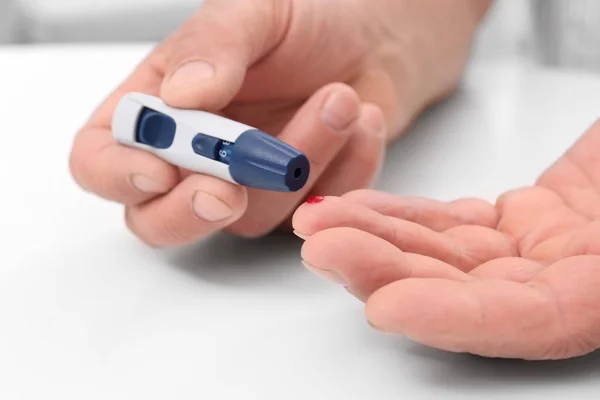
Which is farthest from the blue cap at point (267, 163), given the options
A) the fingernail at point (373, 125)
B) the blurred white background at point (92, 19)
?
the blurred white background at point (92, 19)

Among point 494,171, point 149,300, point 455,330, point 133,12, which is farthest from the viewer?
point 133,12

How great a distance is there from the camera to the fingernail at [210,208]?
1.24 feet

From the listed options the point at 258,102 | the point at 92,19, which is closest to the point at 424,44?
the point at 258,102

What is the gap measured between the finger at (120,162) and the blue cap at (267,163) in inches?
2.3

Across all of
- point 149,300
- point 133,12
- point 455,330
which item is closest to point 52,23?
point 133,12

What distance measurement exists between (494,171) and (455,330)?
0.84 ft

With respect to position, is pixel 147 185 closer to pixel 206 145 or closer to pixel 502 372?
pixel 206 145

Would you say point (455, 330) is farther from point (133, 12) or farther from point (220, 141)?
point (133, 12)

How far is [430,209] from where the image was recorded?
378 mm

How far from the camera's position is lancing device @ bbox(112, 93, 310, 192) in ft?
1.15

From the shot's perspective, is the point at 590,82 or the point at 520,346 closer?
the point at 520,346

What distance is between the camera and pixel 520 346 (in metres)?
0.28

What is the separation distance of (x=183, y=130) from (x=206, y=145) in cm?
2

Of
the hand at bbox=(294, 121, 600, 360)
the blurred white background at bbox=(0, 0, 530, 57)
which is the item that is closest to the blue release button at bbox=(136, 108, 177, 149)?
the hand at bbox=(294, 121, 600, 360)
